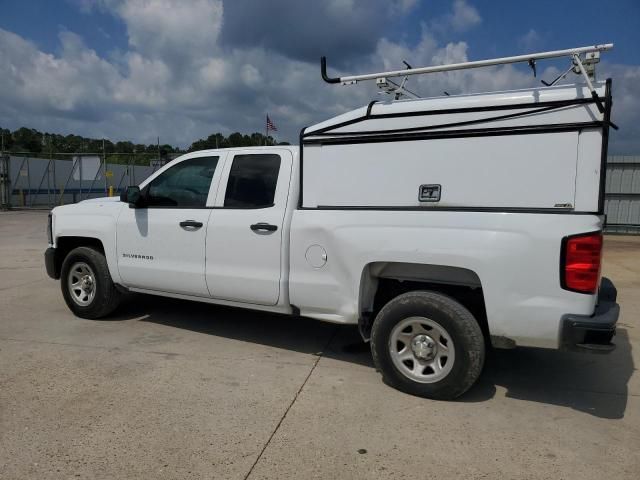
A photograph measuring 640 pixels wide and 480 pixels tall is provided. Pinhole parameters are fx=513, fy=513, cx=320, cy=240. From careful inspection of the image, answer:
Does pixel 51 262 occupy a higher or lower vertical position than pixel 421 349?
higher

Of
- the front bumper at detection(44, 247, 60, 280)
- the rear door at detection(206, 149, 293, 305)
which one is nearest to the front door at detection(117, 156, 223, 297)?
the rear door at detection(206, 149, 293, 305)

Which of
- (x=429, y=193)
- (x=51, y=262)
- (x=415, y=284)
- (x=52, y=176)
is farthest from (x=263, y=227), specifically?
(x=52, y=176)

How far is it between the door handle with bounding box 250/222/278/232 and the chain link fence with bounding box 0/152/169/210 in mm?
18609

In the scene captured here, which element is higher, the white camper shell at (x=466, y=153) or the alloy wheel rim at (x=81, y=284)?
the white camper shell at (x=466, y=153)

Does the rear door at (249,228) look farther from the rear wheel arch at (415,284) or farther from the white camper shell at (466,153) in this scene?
the rear wheel arch at (415,284)

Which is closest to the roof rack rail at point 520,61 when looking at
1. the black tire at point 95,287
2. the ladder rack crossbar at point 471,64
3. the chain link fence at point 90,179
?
the ladder rack crossbar at point 471,64

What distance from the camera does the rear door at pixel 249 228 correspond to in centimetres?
456

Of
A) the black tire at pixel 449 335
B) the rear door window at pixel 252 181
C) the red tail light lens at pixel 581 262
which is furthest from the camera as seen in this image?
the rear door window at pixel 252 181

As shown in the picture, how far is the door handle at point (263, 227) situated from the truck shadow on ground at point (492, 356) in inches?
51.4

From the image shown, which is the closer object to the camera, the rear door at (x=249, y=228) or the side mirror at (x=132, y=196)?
the rear door at (x=249, y=228)

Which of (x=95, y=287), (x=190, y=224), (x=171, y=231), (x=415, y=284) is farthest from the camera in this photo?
(x=95, y=287)

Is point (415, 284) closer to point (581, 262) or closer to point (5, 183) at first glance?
point (581, 262)

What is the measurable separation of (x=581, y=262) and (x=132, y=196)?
4.16 m

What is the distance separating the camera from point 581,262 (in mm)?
3352
